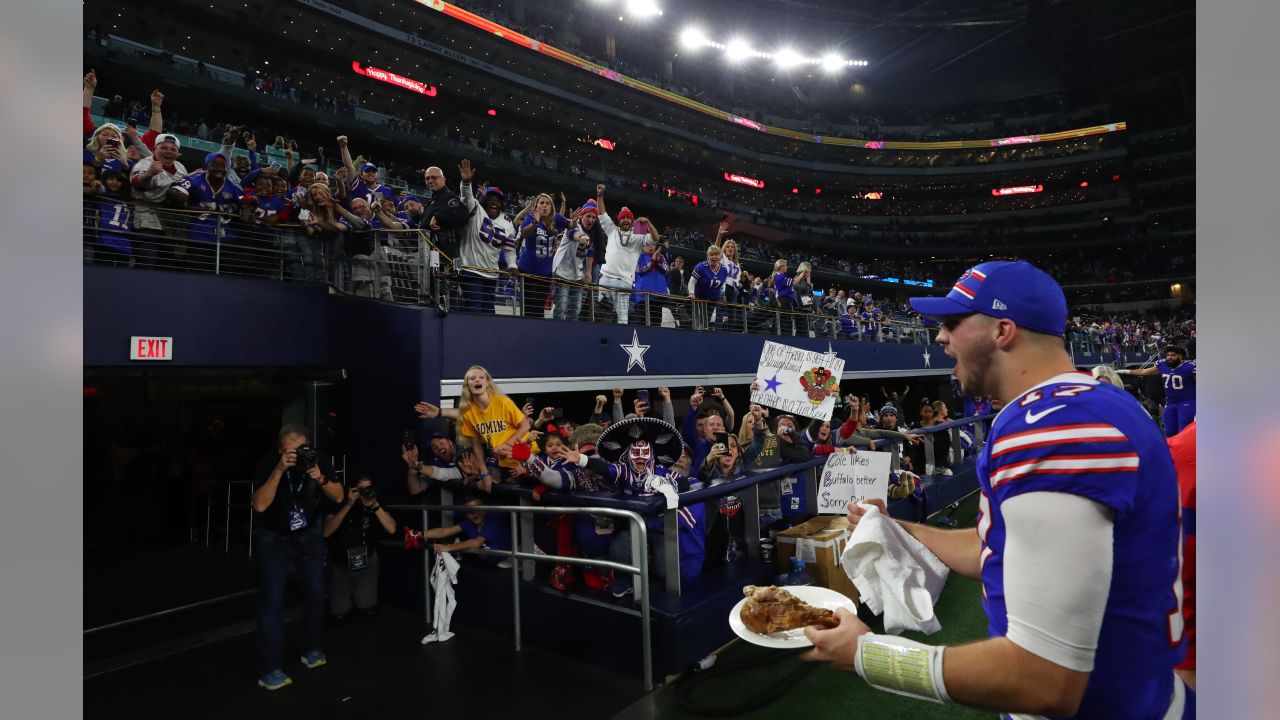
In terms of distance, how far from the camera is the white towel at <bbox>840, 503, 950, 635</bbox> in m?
1.91

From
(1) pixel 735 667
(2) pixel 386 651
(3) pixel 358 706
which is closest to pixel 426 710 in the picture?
(3) pixel 358 706

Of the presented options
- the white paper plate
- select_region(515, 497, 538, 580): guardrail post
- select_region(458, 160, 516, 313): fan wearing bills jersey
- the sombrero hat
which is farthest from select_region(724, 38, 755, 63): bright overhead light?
the white paper plate

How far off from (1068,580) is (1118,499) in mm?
195

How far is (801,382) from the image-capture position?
249 inches

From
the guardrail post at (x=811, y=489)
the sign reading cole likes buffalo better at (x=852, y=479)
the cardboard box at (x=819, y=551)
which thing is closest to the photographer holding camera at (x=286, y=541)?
the cardboard box at (x=819, y=551)

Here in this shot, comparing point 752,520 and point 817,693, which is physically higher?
point 752,520

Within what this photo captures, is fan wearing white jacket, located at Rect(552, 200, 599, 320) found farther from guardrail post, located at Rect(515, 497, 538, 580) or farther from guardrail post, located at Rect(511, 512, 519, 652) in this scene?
guardrail post, located at Rect(511, 512, 519, 652)

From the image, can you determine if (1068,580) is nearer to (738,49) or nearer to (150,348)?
(150,348)

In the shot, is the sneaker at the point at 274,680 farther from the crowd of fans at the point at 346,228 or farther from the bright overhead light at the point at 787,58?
the bright overhead light at the point at 787,58

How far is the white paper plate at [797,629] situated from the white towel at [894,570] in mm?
112

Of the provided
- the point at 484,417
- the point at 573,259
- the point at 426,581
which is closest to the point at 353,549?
the point at 426,581
